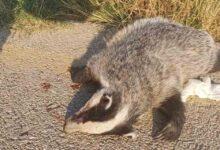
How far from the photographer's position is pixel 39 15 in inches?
240

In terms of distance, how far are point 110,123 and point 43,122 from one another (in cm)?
64

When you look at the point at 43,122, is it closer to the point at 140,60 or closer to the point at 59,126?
the point at 59,126

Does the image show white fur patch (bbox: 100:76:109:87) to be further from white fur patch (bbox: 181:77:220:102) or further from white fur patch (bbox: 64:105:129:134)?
white fur patch (bbox: 181:77:220:102)

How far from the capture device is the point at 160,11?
5.95 m

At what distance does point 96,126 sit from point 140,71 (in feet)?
2.81

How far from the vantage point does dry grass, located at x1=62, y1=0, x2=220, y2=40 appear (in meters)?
5.84

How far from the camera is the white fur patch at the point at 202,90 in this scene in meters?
4.84

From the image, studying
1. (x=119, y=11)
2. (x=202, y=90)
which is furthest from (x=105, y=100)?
(x=119, y=11)

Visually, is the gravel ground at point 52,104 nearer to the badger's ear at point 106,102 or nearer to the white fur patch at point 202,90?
the white fur patch at point 202,90

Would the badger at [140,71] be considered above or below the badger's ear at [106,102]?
below

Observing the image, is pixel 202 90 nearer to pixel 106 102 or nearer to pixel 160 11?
pixel 106 102

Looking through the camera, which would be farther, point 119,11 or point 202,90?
point 119,11

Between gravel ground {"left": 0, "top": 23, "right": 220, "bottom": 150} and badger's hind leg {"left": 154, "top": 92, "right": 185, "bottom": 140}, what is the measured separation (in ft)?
0.19

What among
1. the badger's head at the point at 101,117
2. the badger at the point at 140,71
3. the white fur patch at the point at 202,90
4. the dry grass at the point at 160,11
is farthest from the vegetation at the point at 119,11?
the badger's head at the point at 101,117
